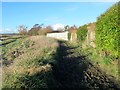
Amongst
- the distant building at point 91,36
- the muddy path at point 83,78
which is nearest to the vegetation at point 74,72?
the muddy path at point 83,78

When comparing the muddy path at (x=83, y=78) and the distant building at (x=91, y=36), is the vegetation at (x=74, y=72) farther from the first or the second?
the distant building at (x=91, y=36)

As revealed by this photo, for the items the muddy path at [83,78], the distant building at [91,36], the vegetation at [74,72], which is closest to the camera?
the vegetation at [74,72]

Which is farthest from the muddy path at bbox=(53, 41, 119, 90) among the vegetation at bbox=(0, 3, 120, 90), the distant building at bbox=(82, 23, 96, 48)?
the distant building at bbox=(82, 23, 96, 48)

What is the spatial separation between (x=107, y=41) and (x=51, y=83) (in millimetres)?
4421

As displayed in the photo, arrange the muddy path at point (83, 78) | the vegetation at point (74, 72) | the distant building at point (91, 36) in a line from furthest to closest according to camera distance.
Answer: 1. the distant building at point (91, 36)
2. the muddy path at point (83, 78)
3. the vegetation at point (74, 72)

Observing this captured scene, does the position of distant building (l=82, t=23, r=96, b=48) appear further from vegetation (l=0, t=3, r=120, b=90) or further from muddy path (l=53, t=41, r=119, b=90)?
muddy path (l=53, t=41, r=119, b=90)

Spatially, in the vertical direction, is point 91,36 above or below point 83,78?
above

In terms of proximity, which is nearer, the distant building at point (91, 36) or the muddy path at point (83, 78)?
the muddy path at point (83, 78)

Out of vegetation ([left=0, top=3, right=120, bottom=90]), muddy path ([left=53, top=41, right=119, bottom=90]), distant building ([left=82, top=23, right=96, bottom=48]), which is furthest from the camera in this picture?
distant building ([left=82, top=23, right=96, bottom=48])

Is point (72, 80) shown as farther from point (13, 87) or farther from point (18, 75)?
point (13, 87)

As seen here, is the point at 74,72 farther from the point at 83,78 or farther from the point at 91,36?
the point at 91,36

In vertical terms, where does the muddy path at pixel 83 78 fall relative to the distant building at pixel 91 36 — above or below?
below

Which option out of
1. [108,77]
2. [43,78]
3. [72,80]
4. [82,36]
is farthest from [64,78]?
[82,36]

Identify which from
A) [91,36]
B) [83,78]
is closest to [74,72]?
[83,78]
